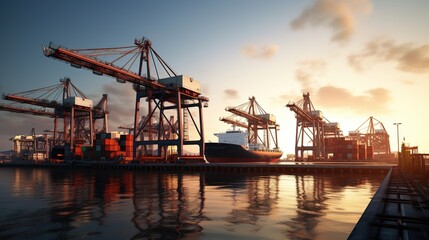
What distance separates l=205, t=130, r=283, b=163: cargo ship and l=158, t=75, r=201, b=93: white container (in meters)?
20.4

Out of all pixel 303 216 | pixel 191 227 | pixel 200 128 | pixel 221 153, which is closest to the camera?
pixel 191 227

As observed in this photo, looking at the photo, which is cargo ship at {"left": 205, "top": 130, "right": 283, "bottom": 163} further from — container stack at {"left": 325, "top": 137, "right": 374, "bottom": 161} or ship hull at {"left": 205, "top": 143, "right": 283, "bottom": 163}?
container stack at {"left": 325, "top": 137, "right": 374, "bottom": 161}

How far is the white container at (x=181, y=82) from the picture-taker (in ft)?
189

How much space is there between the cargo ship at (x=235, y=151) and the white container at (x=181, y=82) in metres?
20.4

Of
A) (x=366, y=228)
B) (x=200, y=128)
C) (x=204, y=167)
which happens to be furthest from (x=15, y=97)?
(x=366, y=228)

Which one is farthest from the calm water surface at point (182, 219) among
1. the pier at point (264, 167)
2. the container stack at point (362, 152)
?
the container stack at point (362, 152)

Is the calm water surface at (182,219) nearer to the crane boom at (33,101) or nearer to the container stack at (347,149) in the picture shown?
the crane boom at (33,101)

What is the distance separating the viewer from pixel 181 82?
5738cm

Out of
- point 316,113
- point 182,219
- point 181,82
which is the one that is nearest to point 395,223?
point 182,219

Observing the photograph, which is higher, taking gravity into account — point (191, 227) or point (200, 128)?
point (200, 128)

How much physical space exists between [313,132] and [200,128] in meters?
57.9

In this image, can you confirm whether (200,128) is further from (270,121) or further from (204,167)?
(270,121)

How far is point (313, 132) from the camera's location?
10550 centimetres

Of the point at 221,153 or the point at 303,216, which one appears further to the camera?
the point at 221,153
